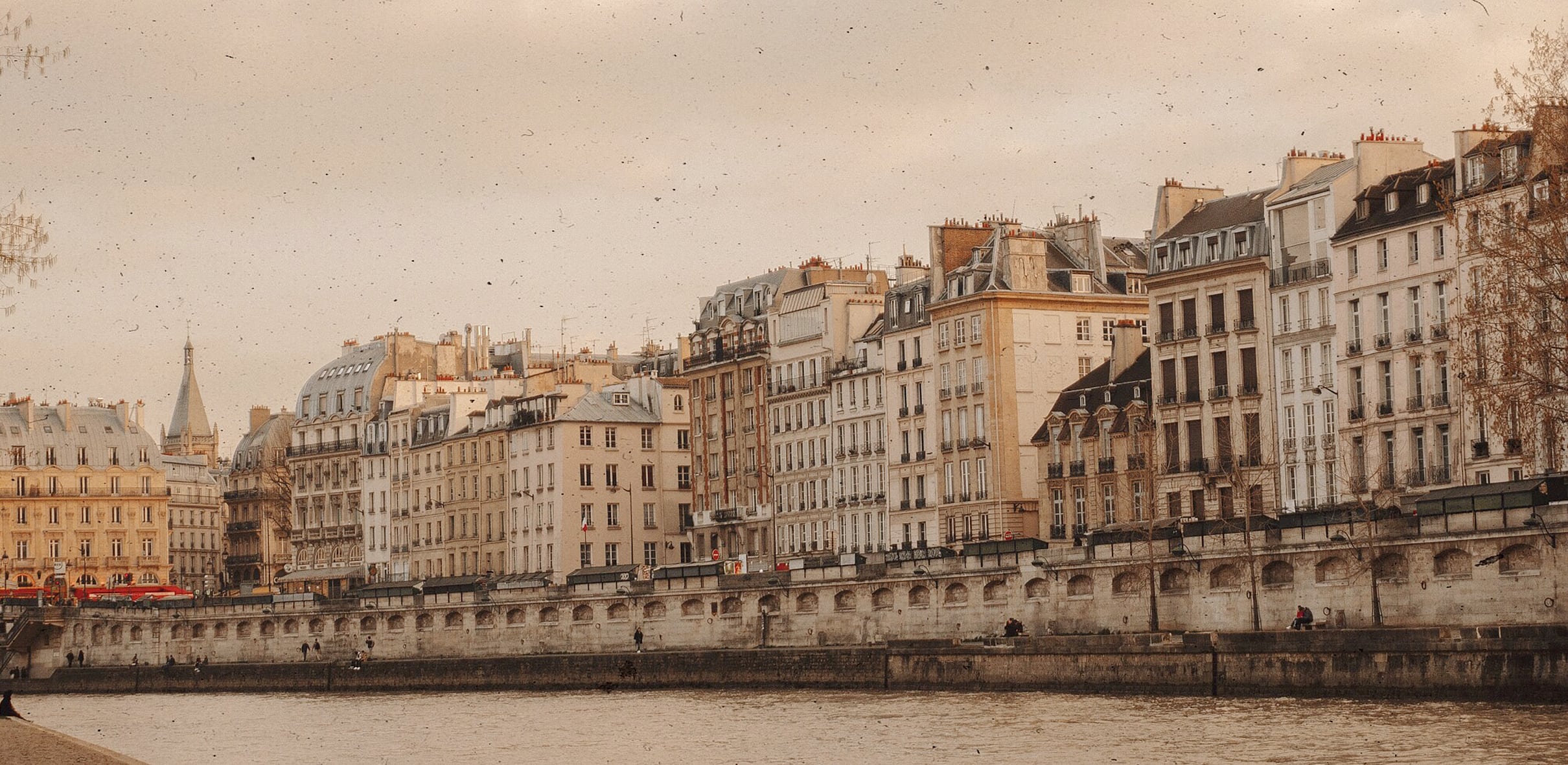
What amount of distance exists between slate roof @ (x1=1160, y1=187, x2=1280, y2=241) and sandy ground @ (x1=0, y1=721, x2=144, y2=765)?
175 ft

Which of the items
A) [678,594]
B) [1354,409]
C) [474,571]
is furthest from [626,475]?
[1354,409]

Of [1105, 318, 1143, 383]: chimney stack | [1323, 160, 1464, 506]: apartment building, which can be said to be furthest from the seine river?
[1105, 318, 1143, 383]: chimney stack

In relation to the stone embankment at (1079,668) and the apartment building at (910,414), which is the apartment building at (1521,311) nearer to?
the stone embankment at (1079,668)

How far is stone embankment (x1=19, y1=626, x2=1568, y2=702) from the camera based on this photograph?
51938mm

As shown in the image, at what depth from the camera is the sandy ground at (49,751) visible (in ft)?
113

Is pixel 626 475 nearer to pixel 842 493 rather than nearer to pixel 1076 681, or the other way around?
pixel 842 493

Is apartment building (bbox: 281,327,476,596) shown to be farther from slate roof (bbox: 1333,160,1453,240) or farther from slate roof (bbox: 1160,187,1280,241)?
A: slate roof (bbox: 1333,160,1453,240)

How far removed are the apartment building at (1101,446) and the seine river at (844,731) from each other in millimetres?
17201

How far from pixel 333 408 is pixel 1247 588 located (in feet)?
267

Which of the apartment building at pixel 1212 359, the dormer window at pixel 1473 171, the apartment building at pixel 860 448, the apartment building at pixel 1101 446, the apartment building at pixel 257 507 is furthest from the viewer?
the apartment building at pixel 257 507

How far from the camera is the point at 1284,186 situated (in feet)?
272

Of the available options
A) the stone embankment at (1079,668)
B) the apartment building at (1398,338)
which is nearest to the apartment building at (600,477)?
the stone embankment at (1079,668)

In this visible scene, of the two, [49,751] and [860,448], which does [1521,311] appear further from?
[860,448]

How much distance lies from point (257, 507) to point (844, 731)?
105 m
